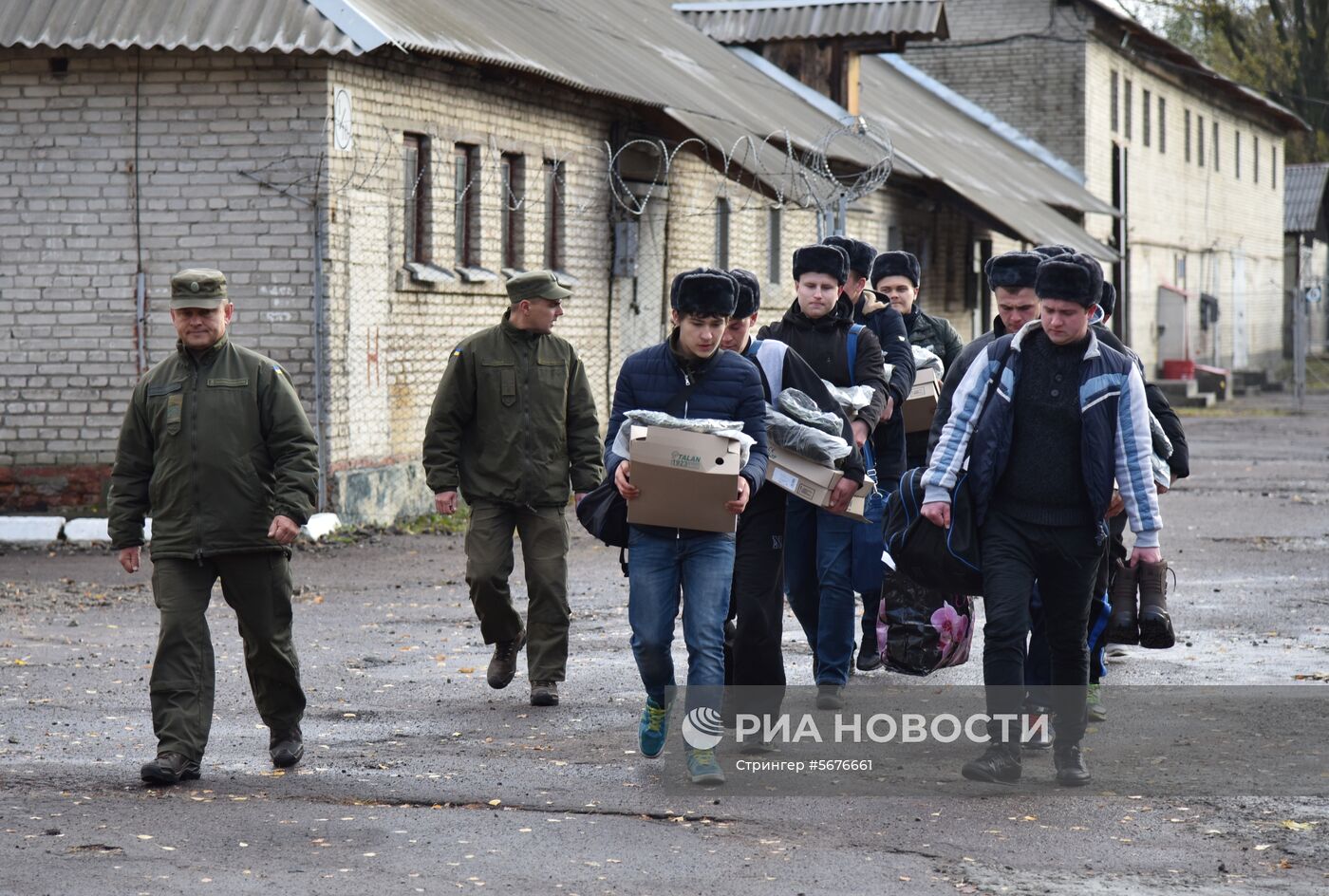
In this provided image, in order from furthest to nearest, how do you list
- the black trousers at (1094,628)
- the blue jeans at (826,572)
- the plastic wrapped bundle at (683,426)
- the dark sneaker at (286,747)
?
1. the blue jeans at (826,572)
2. the black trousers at (1094,628)
3. the dark sneaker at (286,747)
4. the plastic wrapped bundle at (683,426)

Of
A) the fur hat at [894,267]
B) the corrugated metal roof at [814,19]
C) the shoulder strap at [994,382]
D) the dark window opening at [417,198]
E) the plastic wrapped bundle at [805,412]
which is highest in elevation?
the corrugated metal roof at [814,19]

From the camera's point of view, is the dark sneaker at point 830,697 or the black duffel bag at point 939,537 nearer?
the black duffel bag at point 939,537

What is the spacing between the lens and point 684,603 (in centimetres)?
651

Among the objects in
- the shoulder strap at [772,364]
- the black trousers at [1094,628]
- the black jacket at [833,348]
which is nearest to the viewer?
the black trousers at [1094,628]

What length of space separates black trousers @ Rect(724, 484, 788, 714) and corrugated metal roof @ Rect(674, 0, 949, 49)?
A: 20.9 metres

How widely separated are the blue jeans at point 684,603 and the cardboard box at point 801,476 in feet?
1.77

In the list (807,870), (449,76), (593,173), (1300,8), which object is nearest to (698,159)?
(593,173)

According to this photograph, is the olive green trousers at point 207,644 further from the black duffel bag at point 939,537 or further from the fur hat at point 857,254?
the fur hat at point 857,254

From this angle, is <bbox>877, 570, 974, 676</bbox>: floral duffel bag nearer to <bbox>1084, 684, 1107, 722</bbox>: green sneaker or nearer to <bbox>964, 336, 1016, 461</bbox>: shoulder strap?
<bbox>1084, 684, 1107, 722</bbox>: green sneaker

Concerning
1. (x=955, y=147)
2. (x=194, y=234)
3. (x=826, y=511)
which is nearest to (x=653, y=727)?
(x=826, y=511)

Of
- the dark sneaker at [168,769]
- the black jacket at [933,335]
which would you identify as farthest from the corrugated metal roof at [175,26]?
the dark sneaker at [168,769]

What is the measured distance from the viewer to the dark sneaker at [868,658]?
853cm

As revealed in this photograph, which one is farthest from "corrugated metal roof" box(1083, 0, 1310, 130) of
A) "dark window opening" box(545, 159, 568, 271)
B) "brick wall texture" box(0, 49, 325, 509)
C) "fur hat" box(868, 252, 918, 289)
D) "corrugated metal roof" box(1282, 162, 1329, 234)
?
"fur hat" box(868, 252, 918, 289)

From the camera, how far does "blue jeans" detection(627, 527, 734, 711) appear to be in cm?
648
